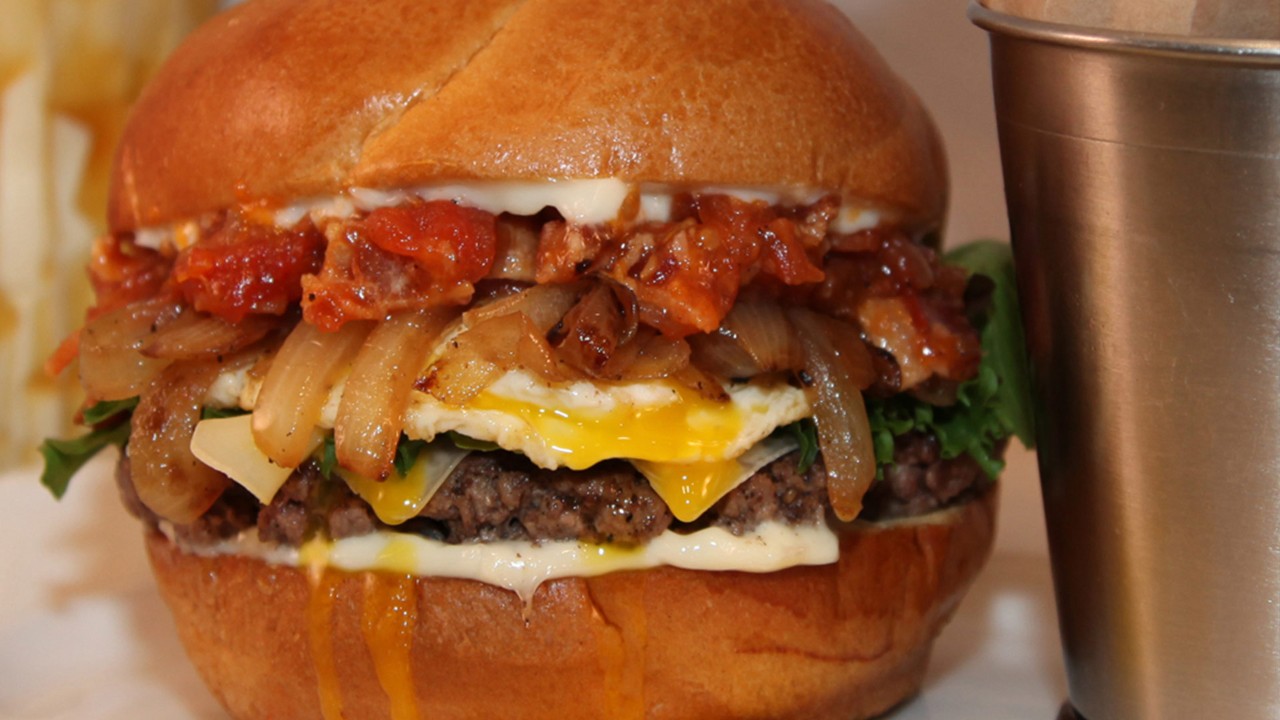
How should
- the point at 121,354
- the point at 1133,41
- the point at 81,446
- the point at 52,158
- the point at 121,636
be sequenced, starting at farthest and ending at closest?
the point at 52,158 < the point at 121,636 < the point at 81,446 < the point at 121,354 < the point at 1133,41

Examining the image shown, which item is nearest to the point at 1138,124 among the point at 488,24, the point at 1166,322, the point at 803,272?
the point at 1166,322

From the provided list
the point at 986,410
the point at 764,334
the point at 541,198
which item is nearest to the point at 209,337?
the point at 541,198

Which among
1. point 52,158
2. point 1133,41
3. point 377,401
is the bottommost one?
point 52,158

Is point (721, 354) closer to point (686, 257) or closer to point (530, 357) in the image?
point (686, 257)

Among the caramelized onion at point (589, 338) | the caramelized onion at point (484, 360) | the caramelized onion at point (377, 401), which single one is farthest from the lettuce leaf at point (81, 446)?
the caramelized onion at point (589, 338)

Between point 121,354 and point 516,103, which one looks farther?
point 121,354

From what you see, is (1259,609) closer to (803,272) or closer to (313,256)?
(803,272)
